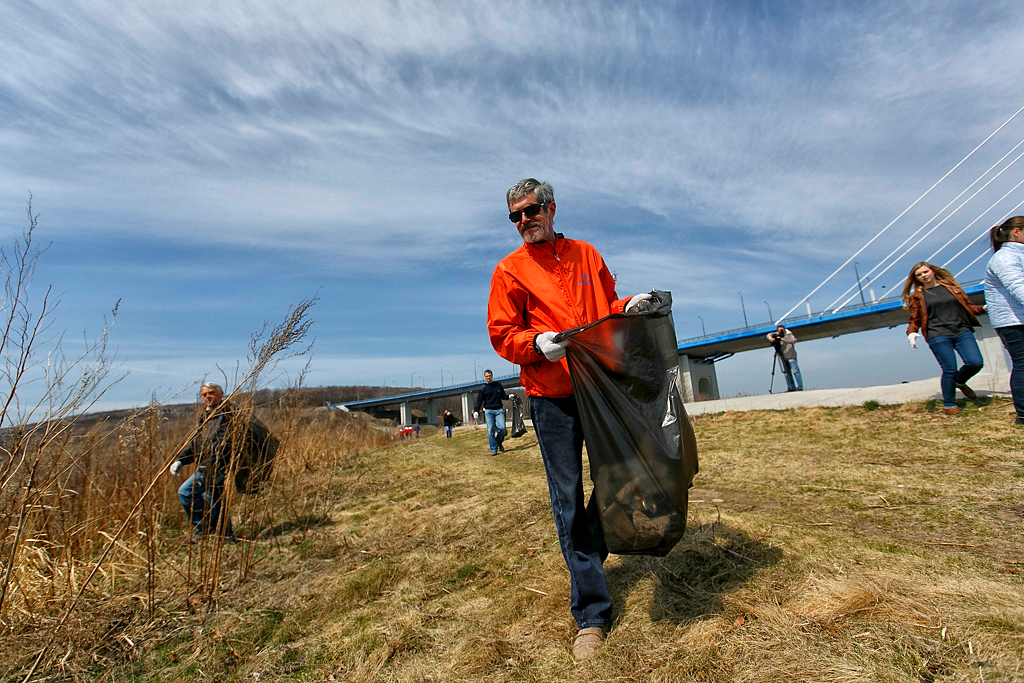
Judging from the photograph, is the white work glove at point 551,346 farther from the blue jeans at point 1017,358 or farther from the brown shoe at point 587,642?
the blue jeans at point 1017,358

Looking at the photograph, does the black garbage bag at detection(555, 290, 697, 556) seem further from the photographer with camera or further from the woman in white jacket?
the photographer with camera

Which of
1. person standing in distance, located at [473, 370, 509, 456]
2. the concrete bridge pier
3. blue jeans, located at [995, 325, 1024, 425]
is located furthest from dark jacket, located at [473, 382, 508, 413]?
the concrete bridge pier

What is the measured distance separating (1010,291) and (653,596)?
4.10 metres

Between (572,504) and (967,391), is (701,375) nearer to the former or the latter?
(967,391)

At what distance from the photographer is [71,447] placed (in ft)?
9.62

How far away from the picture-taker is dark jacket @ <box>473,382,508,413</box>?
10634 millimetres

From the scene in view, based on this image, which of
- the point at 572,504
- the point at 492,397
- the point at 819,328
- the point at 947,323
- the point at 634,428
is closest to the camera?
the point at 634,428

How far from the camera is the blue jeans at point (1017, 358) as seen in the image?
4.31m

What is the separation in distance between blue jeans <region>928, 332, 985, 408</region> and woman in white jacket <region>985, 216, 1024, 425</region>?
61 centimetres

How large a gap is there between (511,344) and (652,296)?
69cm

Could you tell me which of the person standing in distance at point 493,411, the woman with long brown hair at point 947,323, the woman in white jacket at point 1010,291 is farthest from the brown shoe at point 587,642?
A: the person standing in distance at point 493,411

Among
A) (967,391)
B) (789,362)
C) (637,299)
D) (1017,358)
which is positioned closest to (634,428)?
(637,299)

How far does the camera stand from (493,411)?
1045cm

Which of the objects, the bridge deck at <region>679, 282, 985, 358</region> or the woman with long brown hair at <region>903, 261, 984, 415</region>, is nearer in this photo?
the woman with long brown hair at <region>903, 261, 984, 415</region>
